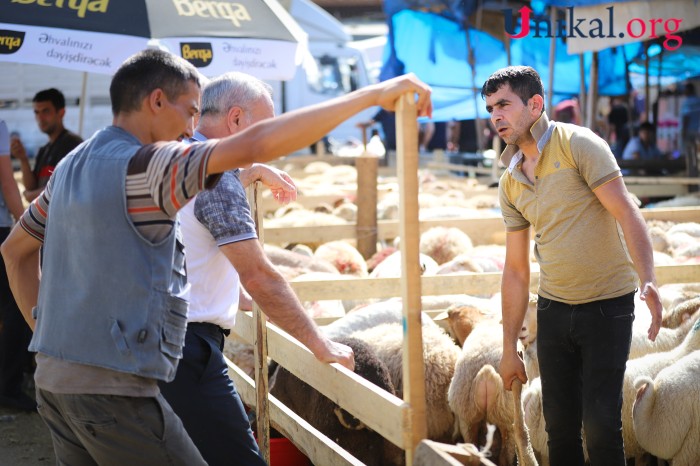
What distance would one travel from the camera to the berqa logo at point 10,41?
20.6 feet

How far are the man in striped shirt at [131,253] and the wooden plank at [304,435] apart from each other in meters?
1.06

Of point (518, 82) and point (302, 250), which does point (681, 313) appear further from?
point (302, 250)

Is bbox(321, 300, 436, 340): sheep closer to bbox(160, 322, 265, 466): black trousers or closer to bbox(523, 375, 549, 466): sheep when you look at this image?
bbox(523, 375, 549, 466): sheep

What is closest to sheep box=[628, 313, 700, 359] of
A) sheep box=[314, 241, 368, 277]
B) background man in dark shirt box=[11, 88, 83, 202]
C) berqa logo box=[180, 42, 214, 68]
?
sheep box=[314, 241, 368, 277]

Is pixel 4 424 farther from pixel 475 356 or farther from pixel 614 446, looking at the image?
pixel 614 446

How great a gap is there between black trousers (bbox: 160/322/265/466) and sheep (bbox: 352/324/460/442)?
6.41ft

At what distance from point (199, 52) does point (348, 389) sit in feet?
15.3

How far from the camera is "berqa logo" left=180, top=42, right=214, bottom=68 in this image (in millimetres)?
6883

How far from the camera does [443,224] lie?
8.41 meters

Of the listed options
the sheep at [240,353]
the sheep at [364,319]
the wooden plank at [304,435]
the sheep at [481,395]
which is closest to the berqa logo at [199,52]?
the sheep at [240,353]

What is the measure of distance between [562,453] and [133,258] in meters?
2.13

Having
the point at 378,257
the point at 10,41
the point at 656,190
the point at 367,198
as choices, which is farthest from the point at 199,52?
the point at 656,190

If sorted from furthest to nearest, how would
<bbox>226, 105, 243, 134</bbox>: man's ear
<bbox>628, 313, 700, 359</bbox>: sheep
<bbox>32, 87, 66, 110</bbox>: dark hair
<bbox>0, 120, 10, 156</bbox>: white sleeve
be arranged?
1. <bbox>32, 87, 66, 110</bbox>: dark hair
2. <bbox>0, 120, 10, 156</bbox>: white sleeve
3. <bbox>628, 313, 700, 359</bbox>: sheep
4. <bbox>226, 105, 243, 134</bbox>: man's ear

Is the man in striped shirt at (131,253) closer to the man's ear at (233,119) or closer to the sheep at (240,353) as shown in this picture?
the man's ear at (233,119)
